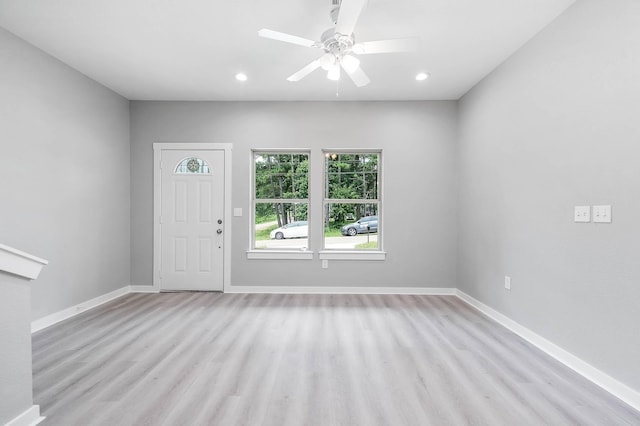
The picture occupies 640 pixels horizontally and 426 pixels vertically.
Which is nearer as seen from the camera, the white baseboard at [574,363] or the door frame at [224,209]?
the white baseboard at [574,363]

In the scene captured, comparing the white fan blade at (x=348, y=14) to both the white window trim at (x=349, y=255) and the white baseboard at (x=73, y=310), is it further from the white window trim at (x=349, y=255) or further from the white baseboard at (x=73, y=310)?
the white baseboard at (x=73, y=310)

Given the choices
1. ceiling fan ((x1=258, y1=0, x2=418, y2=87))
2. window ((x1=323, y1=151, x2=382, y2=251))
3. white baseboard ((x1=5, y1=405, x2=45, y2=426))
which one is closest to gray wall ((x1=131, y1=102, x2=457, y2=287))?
window ((x1=323, y1=151, x2=382, y2=251))

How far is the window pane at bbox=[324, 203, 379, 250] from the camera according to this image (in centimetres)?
456

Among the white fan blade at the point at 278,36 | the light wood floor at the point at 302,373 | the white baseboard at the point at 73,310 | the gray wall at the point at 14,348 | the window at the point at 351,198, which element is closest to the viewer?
the gray wall at the point at 14,348

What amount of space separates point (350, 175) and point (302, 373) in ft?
9.68

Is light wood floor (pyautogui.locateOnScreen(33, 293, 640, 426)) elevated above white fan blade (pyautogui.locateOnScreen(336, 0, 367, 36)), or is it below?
below

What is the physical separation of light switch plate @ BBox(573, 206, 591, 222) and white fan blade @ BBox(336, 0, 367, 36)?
6.88 feet

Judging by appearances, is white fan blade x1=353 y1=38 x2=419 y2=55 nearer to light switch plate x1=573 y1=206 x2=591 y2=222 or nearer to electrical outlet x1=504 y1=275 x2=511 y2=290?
light switch plate x1=573 y1=206 x2=591 y2=222

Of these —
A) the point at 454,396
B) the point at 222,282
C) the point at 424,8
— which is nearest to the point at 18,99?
the point at 222,282

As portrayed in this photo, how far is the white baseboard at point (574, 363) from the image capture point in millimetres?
1913

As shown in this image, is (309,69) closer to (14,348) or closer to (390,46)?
(390,46)

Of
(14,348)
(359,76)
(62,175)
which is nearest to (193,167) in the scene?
(62,175)

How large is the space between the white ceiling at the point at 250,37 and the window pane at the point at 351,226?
162 cm

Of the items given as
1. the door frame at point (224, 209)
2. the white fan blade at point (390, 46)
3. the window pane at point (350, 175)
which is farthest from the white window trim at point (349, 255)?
the white fan blade at point (390, 46)
